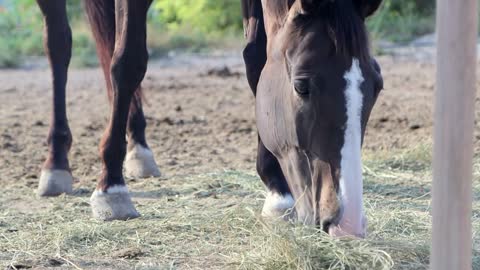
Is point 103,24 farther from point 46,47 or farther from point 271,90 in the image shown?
point 271,90

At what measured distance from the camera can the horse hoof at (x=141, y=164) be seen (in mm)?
5926

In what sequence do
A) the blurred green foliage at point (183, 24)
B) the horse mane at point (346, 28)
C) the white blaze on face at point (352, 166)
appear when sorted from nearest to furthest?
the white blaze on face at point (352, 166), the horse mane at point (346, 28), the blurred green foliage at point (183, 24)

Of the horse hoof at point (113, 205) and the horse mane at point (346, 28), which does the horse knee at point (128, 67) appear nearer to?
the horse hoof at point (113, 205)

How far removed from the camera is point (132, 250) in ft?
12.6

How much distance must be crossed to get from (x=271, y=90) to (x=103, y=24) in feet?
8.66

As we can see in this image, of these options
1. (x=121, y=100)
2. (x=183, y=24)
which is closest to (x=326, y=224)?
(x=121, y=100)

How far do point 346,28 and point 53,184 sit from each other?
2.61 meters

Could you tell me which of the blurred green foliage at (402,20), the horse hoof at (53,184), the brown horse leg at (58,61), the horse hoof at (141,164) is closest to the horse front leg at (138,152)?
the horse hoof at (141,164)

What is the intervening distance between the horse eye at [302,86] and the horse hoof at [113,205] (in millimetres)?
1443

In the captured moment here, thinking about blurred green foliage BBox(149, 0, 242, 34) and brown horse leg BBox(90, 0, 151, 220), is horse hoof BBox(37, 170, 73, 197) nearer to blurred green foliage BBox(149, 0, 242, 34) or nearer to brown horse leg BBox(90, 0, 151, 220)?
brown horse leg BBox(90, 0, 151, 220)

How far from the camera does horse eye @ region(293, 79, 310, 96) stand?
3439 mm

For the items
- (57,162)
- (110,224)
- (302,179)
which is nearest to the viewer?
(302,179)

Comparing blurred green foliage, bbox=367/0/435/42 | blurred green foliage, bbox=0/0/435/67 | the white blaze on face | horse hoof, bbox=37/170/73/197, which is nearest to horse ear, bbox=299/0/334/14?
the white blaze on face

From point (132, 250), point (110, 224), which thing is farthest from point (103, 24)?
point (132, 250)
